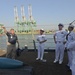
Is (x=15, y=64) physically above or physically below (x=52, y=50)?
above

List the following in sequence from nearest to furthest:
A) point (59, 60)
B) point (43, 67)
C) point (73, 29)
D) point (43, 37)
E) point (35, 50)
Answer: point (73, 29)
point (43, 67)
point (59, 60)
point (43, 37)
point (35, 50)

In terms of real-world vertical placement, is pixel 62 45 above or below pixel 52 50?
above

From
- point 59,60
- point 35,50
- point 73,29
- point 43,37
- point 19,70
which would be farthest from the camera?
point 35,50

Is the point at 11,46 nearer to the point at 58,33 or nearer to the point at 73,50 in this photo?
the point at 58,33

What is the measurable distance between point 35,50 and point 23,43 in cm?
104

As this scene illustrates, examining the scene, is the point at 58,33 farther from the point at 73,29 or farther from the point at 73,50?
the point at 73,50

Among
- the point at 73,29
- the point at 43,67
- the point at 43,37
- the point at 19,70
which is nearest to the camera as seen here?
the point at 19,70

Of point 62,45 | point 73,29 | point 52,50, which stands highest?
point 73,29

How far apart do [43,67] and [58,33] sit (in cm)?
140

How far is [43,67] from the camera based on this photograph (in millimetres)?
9164

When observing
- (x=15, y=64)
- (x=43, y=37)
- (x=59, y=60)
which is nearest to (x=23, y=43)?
(x=43, y=37)

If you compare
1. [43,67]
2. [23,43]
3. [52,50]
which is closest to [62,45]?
[43,67]

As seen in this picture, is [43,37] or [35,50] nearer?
[43,37]

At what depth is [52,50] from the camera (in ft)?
43.9
